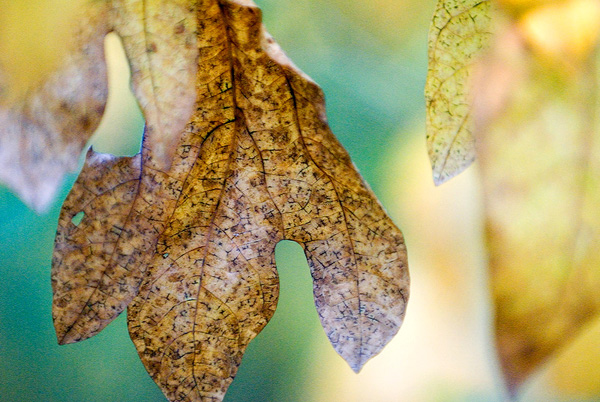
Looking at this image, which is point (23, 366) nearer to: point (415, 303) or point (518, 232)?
point (415, 303)

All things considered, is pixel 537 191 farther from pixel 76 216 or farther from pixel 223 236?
pixel 76 216

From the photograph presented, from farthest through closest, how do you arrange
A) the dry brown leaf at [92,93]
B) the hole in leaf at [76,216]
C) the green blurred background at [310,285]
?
the green blurred background at [310,285], the hole in leaf at [76,216], the dry brown leaf at [92,93]

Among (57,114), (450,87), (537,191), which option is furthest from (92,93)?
(537,191)

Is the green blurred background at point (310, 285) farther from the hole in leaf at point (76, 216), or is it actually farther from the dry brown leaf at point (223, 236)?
the dry brown leaf at point (223, 236)

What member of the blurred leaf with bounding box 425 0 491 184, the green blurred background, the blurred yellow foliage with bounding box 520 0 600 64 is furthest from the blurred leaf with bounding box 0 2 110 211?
the blurred yellow foliage with bounding box 520 0 600 64

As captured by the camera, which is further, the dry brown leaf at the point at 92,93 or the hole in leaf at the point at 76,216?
the hole in leaf at the point at 76,216

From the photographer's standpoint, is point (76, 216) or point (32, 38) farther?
point (76, 216)

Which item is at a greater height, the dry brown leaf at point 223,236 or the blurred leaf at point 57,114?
the blurred leaf at point 57,114

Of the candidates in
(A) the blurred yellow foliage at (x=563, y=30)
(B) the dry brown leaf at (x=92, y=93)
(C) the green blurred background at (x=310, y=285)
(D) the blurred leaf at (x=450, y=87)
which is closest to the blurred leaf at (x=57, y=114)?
(B) the dry brown leaf at (x=92, y=93)
